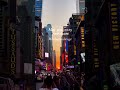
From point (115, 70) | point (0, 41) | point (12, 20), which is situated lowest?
point (115, 70)

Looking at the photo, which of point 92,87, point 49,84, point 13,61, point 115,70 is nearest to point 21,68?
point 92,87

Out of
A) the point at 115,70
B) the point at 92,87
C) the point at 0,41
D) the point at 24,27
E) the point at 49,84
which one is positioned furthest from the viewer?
the point at 24,27

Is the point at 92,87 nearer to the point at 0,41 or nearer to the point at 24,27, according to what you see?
the point at 0,41

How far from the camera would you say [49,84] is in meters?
11.3

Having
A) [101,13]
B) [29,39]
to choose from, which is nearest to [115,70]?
[101,13]

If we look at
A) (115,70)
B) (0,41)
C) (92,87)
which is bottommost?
(92,87)

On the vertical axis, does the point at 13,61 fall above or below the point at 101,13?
below

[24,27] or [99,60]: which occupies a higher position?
[24,27]

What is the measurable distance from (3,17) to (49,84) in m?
20.8

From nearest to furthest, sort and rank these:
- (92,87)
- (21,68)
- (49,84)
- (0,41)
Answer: (49,84)
(0,41)
(92,87)
(21,68)

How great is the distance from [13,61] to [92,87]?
38.3ft

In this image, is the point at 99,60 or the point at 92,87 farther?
the point at 92,87

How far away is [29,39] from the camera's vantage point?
5850 centimetres

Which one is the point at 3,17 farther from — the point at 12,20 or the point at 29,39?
the point at 29,39
